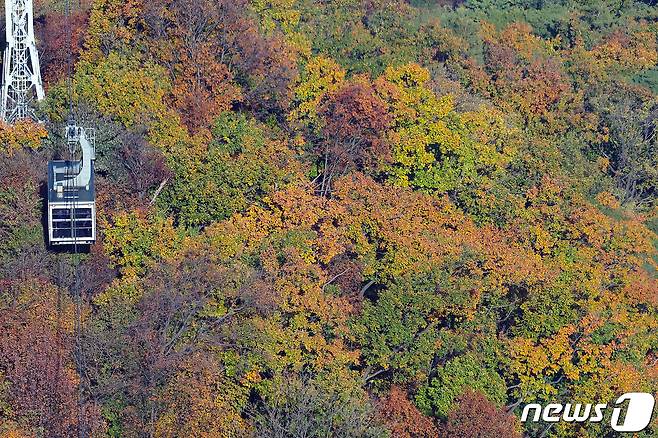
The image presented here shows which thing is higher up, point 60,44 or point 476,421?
point 60,44

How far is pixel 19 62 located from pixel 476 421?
25.8 meters

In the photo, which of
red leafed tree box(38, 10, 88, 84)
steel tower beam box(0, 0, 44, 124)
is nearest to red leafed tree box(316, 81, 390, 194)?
red leafed tree box(38, 10, 88, 84)

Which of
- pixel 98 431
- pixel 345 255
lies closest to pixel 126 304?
pixel 98 431

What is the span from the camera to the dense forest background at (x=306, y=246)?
5712cm

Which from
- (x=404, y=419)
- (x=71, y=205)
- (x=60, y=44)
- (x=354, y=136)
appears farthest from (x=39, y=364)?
(x=60, y=44)

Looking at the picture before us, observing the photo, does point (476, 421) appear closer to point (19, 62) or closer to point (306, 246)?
point (306, 246)

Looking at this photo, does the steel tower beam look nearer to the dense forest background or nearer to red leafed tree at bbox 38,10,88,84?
red leafed tree at bbox 38,10,88,84

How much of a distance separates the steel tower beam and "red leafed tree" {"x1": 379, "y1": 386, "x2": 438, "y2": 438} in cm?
2042

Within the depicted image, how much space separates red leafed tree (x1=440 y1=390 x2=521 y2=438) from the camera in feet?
190

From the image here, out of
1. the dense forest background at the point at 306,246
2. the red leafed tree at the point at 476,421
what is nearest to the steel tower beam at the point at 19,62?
the dense forest background at the point at 306,246

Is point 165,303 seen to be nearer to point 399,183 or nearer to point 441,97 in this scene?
point 399,183

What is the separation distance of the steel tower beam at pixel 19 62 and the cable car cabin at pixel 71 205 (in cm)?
1190

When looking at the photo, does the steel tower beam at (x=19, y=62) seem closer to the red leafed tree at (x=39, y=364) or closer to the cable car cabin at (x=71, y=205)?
the cable car cabin at (x=71, y=205)

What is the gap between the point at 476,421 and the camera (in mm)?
58062
